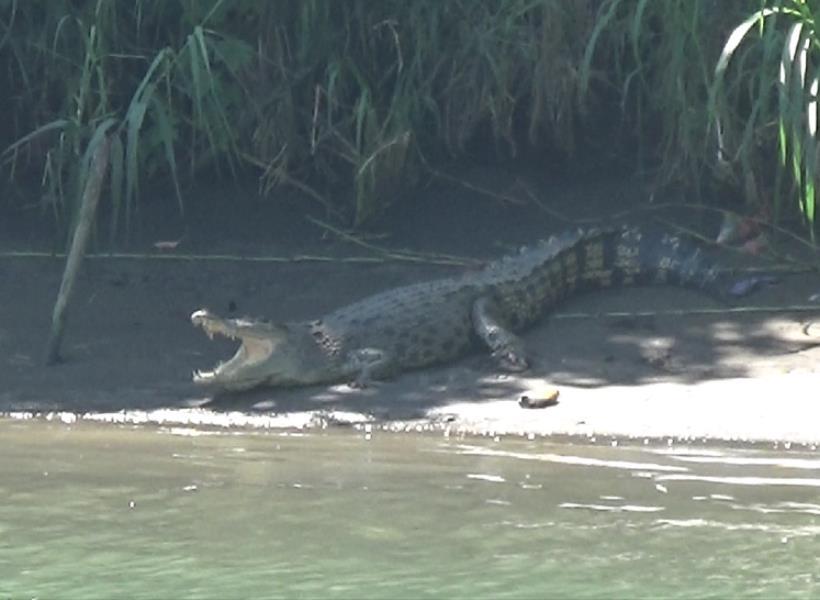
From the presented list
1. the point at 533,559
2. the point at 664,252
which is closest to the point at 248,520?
the point at 533,559

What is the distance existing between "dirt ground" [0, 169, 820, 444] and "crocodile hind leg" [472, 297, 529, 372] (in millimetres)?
67

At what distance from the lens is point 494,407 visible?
7582 millimetres

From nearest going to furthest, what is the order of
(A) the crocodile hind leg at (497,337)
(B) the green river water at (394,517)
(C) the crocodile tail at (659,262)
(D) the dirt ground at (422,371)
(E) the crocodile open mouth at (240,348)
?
(B) the green river water at (394,517), (D) the dirt ground at (422,371), (E) the crocodile open mouth at (240,348), (A) the crocodile hind leg at (497,337), (C) the crocodile tail at (659,262)

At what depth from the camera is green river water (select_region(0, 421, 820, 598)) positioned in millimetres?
5324

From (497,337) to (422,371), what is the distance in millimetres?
335

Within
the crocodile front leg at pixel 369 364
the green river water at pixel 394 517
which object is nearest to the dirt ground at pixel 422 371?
the crocodile front leg at pixel 369 364

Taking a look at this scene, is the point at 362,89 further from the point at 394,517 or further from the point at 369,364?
the point at 394,517

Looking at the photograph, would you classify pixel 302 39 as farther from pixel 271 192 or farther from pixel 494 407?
pixel 494 407

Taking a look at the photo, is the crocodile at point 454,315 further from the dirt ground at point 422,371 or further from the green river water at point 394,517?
the green river water at point 394,517

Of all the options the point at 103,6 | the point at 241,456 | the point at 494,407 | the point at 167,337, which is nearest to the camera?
the point at 241,456

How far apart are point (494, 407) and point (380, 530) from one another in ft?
5.76

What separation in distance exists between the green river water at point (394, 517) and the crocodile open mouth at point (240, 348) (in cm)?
40

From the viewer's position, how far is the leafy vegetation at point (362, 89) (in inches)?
346

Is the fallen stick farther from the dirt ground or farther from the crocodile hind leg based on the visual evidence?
the crocodile hind leg
